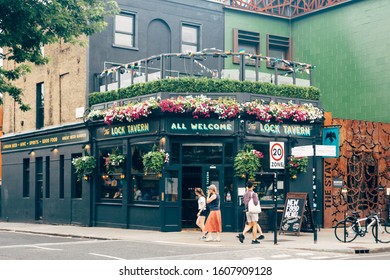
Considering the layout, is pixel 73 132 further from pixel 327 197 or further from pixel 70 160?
pixel 327 197

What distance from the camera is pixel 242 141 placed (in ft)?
78.6

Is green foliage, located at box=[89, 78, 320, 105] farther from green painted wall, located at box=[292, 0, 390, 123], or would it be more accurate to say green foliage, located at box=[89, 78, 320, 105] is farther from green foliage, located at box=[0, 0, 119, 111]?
green painted wall, located at box=[292, 0, 390, 123]

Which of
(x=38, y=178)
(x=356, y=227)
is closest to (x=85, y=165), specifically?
(x=38, y=178)

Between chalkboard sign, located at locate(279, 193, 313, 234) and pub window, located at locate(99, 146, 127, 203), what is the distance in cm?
679

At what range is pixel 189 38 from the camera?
3055 centimetres

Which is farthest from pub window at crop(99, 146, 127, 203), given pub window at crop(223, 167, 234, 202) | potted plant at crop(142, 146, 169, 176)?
pub window at crop(223, 167, 234, 202)

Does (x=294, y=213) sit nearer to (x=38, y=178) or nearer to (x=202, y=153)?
(x=202, y=153)

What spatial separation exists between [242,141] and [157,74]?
4322 millimetres

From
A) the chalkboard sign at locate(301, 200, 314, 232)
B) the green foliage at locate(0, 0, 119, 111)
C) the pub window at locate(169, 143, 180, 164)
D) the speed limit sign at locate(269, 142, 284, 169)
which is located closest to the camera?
the green foliage at locate(0, 0, 119, 111)

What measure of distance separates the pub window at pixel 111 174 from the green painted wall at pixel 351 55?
11294 mm

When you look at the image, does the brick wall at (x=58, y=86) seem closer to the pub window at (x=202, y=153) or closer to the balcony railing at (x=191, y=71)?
the balcony railing at (x=191, y=71)

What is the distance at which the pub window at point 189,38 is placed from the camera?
30.4m

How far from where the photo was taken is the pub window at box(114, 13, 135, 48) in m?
28.6
